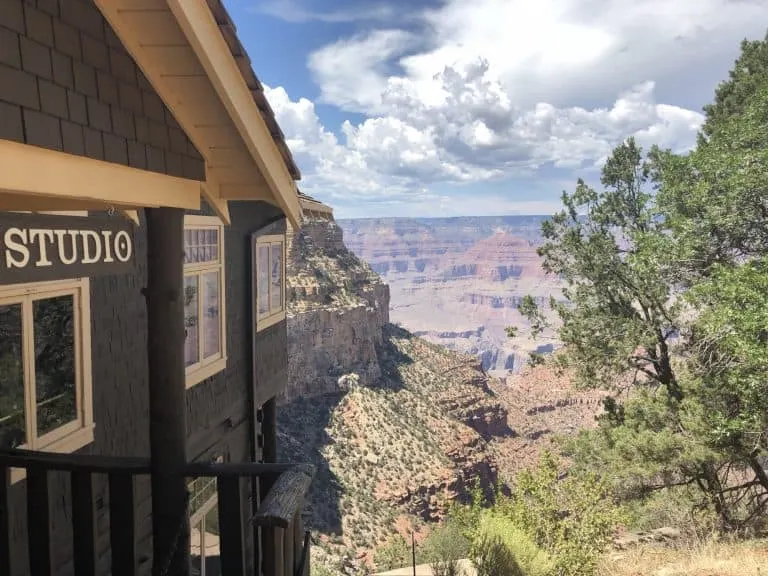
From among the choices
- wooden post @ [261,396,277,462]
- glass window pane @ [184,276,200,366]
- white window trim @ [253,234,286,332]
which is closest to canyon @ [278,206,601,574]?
wooden post @ [261,396,277,462]

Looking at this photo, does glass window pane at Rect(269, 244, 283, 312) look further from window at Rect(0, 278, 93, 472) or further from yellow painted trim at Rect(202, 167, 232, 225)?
yellow painted trim at Rect(202, 167, 232, 225)

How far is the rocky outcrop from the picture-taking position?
6084 centimetres

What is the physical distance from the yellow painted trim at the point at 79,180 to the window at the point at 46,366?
1124mm

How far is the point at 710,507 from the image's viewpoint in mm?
15695

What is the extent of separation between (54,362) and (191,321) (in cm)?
230

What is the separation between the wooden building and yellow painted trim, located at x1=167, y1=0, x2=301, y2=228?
13mm

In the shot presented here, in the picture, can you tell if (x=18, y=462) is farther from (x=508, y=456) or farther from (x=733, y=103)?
(x=508, y=456)

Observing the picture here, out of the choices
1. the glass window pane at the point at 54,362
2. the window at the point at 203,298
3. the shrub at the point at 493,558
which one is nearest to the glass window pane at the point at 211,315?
the window at the point at 203,298

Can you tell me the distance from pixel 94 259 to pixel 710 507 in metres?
17.8

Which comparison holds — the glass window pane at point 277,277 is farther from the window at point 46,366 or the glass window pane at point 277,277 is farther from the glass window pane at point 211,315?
the window at point 46,366

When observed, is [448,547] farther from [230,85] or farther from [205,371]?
[230,85]

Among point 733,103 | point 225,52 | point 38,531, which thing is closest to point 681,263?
point 733,103

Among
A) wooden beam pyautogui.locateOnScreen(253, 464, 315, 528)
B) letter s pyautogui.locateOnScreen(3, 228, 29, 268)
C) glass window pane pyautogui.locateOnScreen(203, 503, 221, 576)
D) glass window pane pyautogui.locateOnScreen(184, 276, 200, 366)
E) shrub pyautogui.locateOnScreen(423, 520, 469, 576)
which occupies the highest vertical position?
letter s pyautogui.locateOnScreen(3, 228, 29, 268)

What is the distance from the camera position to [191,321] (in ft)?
22.9
